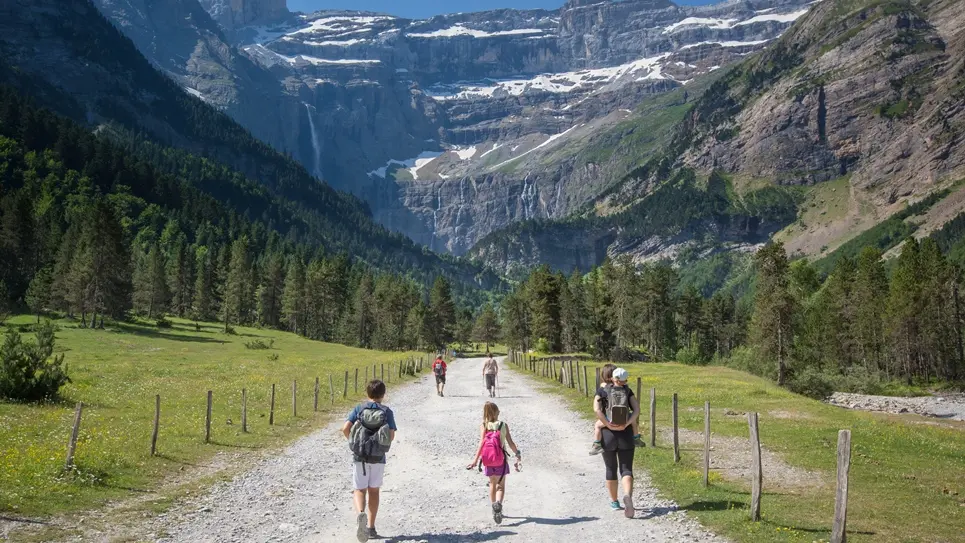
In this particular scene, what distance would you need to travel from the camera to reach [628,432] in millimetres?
14008

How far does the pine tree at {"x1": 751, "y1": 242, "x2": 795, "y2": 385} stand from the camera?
57750mm

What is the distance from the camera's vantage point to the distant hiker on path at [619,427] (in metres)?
13.8

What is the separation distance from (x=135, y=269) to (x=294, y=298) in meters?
29.3

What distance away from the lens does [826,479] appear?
1742 cm

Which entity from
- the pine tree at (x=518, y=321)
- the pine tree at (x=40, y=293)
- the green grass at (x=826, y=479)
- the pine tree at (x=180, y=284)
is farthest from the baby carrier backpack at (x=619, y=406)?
the pine tree at (x=180, y=284)

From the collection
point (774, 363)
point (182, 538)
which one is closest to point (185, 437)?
point (182, 538)

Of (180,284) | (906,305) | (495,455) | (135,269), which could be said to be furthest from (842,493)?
(180,284)

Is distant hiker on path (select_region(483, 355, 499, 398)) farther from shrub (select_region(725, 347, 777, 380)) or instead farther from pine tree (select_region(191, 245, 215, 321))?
pine tree (select_region(191, 245, 215, 321))

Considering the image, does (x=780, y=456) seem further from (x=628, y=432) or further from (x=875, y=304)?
(x=875, y=304)

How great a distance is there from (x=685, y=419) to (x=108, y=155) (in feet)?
699

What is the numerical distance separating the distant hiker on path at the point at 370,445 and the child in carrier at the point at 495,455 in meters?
2.04

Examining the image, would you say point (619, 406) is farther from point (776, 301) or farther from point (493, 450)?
point (776, 301)

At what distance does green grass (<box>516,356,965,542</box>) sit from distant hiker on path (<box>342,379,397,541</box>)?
6777 millimetres

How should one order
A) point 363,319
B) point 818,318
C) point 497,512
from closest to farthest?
point 497,512 < point 818,318 < point 363,319
